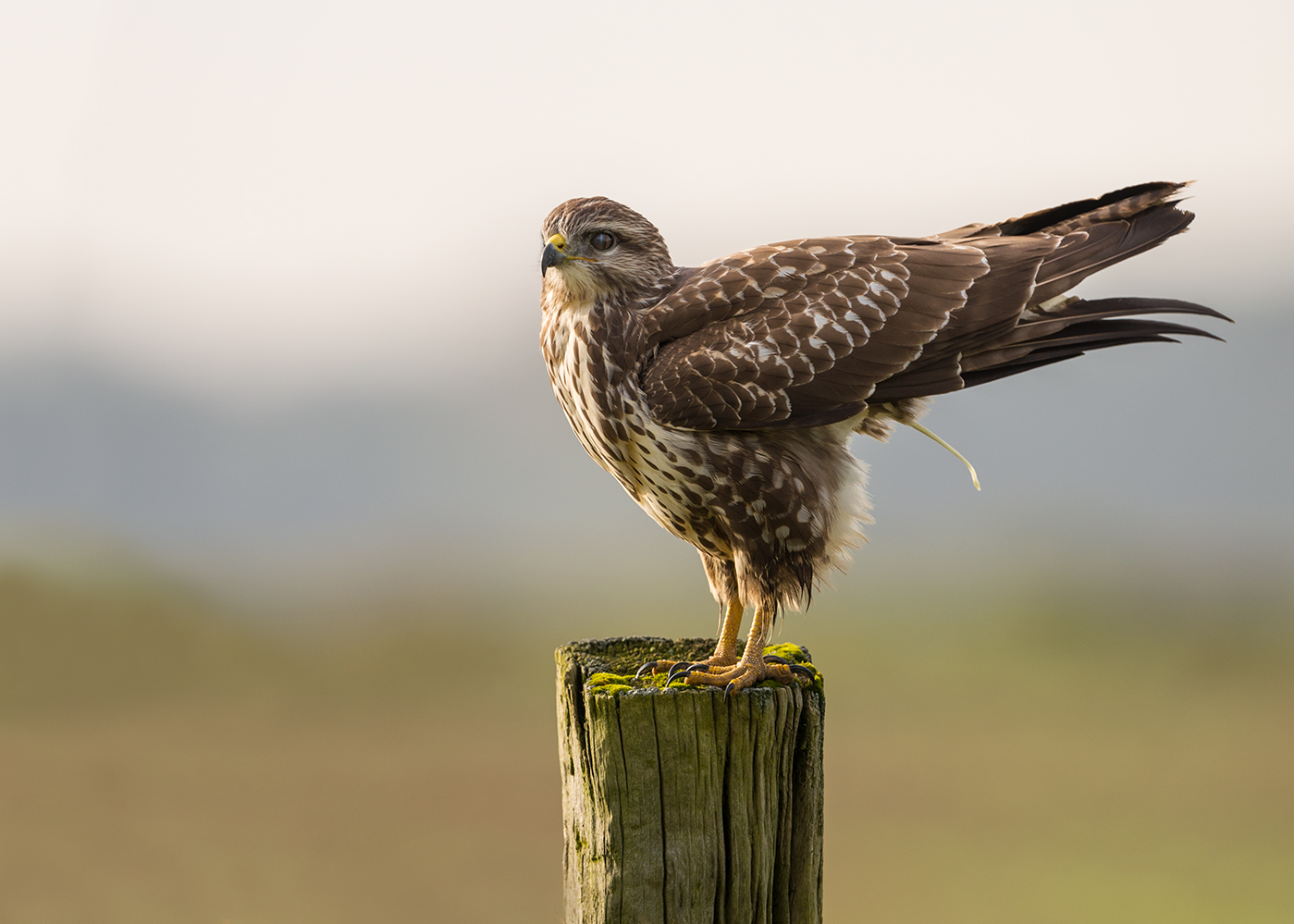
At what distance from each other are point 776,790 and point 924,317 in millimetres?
1812

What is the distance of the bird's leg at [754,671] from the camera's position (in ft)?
10.7

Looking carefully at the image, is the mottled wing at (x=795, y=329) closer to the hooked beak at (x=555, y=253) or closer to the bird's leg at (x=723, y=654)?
the hooked beak at (x=555, y=253)

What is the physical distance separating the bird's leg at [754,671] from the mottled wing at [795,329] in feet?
2.50

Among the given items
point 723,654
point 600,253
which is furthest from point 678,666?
point 600,253

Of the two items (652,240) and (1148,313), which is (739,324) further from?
(1148,313)

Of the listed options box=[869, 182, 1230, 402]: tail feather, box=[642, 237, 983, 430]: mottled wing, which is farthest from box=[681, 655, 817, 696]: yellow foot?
box=[869, 182, 1230, 402]: tail feather

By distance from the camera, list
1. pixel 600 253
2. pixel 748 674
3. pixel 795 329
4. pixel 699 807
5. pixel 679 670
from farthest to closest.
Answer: pixel 600 253, pixel 795 329, pixel 679 670, pixel 748 674, pixel 699 807

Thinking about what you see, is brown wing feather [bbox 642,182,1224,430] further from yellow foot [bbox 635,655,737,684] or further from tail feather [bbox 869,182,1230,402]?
yellow foot [bbox 635,655,737,684]

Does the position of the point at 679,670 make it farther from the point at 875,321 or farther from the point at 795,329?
the point at 875,321

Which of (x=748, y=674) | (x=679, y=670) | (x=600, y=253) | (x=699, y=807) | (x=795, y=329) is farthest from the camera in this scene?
(x=600, y=253)

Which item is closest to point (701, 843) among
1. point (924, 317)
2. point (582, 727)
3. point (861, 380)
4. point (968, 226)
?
point (582, 727)

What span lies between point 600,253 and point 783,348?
804 mm

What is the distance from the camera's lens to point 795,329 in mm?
3596

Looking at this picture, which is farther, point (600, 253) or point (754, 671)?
point (600, 253)
